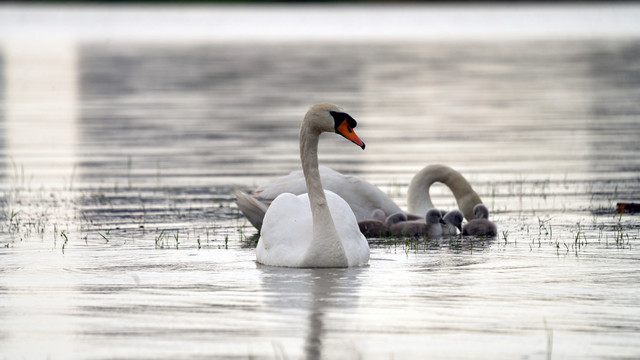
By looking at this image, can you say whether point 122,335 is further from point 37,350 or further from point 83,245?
point 83,245

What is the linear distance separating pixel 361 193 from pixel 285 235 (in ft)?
7.53

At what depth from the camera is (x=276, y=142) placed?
20.4 m

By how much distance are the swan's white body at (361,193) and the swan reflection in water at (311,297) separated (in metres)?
1.67

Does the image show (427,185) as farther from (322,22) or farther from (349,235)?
(322,22)

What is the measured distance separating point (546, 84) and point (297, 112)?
28.4ft

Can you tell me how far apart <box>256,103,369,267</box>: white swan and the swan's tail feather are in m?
1.13

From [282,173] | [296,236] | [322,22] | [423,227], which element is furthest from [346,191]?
[322,22]

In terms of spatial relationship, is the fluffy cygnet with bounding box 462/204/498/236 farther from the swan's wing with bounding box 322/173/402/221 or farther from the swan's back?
the swan's back

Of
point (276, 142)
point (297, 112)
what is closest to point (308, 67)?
point (297, 112)

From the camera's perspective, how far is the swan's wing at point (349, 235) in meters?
10.0

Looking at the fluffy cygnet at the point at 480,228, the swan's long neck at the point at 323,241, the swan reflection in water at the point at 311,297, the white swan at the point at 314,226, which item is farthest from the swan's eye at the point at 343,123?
the fluffy cygnet at the point at 480,228

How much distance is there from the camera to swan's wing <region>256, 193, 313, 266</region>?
32.8ft

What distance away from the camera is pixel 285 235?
1016 centimetres

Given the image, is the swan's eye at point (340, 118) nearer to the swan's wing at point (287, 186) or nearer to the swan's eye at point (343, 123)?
the swan's eye at point (343, 123)
